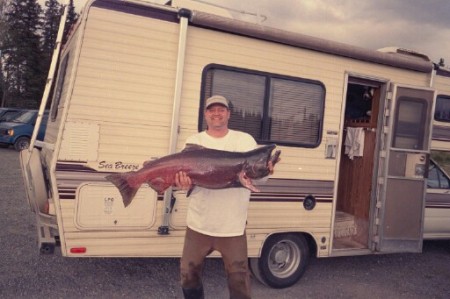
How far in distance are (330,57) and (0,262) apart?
4.87 m

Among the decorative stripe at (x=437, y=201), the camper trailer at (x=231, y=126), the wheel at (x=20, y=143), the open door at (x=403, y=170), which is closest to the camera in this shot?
the camper trailer at (x=231, y=126)

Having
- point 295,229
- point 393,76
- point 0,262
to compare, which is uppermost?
point 393,76

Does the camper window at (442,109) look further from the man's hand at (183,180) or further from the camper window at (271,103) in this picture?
the man's hand at (183,180)

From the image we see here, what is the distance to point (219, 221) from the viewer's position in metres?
3.72

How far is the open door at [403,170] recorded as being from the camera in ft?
19.6

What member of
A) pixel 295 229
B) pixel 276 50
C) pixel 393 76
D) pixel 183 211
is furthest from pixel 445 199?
pixel 183 211

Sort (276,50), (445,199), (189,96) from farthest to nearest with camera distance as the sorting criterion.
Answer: (445,199) < (276,50) < (189,96)

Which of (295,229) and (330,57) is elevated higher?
(330,57)

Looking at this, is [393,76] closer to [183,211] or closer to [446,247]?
[183,211]

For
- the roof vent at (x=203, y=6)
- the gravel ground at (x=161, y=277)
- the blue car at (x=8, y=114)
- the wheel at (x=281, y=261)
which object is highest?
the roof vent at (x=203, y=6)

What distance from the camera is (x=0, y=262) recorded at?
561cm

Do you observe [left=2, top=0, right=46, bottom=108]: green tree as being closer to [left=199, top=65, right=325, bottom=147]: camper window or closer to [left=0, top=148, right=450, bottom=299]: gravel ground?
[left=0, top=148, right=450, bottom=299]: gravel ground

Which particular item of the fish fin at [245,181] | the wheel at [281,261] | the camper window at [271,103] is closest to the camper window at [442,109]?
the camper window at [271,103]

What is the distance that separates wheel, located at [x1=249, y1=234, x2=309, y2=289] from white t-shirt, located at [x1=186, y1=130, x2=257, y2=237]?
1.68 meters
